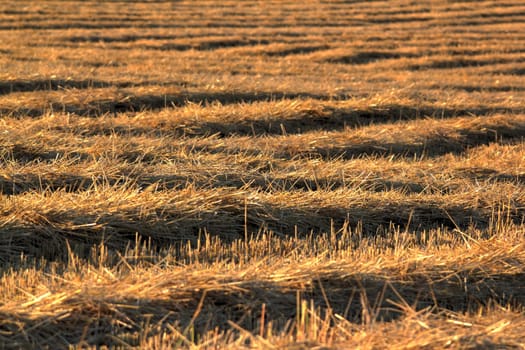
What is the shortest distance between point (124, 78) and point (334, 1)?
24.6m

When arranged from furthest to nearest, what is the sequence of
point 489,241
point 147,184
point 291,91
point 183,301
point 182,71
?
1. point 182,71
2. point 291,91
3. point 147,184
4. point 489,241
5. point 183,301

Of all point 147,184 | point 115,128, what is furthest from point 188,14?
point 147,184

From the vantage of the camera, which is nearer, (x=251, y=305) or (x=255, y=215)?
(x=251, y=305)

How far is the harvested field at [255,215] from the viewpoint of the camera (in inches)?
142

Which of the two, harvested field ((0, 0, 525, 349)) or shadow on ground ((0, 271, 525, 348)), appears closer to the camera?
shadow on ground ((0, 271, 525, 348))

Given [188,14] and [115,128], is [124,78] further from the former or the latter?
[188,14]

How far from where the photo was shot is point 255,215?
5605mm

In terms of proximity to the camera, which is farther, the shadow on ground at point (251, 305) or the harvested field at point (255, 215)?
the harvested field at point (255, 215)

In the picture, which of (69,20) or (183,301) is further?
(69,20)

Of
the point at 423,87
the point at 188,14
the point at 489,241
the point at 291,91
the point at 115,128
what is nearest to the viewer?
the point at 489,241

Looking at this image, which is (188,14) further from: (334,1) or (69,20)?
(334,1)

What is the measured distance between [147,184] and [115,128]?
3.04 metres

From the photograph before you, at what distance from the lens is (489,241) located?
501 cm

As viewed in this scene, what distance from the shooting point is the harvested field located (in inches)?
142
